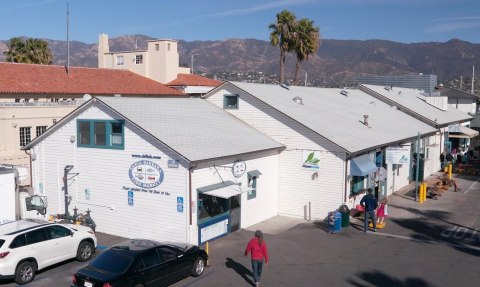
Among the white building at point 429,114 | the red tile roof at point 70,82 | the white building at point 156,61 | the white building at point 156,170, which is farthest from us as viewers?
the white building at point 156,61

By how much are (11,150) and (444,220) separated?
26.2 metres

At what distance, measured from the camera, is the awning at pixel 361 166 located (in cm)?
2116

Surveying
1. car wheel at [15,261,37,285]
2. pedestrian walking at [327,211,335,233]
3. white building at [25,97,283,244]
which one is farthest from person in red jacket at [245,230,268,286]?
pedestrian walking at [327,211,335,233]

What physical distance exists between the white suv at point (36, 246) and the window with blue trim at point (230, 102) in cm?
1059

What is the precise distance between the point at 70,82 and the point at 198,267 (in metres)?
31.0

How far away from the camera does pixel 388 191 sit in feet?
89.0

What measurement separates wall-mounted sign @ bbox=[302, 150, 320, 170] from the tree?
43.1m

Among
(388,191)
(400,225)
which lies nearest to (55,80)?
(388,191)

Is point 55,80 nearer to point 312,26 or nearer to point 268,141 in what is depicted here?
point 268,141

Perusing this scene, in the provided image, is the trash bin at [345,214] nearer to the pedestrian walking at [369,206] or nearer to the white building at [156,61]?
the pedestrian walking at [369,206]

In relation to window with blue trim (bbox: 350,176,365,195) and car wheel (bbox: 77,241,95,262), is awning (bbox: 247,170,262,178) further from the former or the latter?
car wheel (bbox: 77,241,95,262)

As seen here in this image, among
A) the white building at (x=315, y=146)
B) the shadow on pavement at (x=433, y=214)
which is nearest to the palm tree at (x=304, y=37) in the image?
the white building at (x=315, y=146)

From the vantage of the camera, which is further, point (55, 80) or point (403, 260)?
point (55, 80)

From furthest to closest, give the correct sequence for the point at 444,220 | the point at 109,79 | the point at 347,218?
the point at 109,79
the point at 444,220
the point at 347,218
